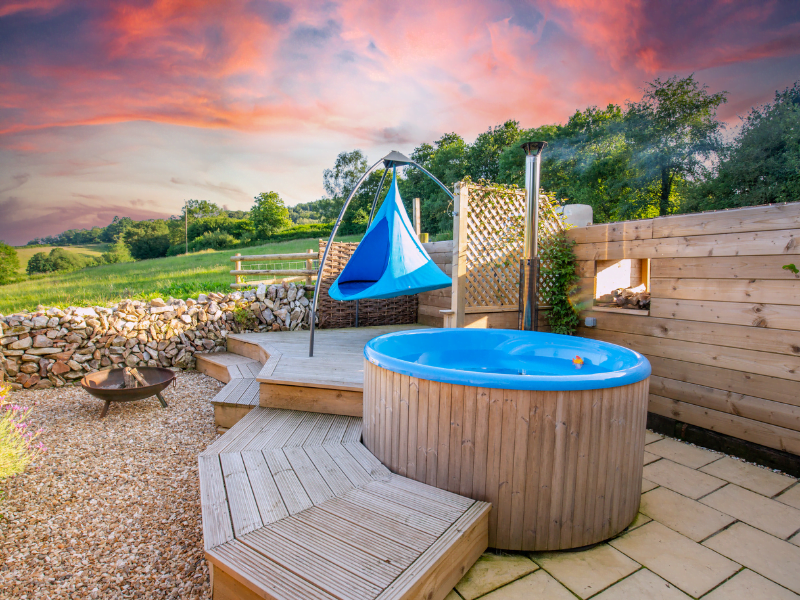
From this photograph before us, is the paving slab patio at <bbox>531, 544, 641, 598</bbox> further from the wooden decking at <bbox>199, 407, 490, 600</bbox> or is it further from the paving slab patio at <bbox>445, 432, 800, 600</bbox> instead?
the wooden decking at <bbox>199, 407, 490, 600</bbox>

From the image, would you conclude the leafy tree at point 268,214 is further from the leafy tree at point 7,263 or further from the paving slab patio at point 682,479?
the paving slab patio at point 682,479

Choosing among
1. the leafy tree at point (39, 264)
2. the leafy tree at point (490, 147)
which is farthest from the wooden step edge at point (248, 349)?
the leafy tree at point (490, 147)

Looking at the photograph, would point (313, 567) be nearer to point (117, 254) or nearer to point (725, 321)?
point (725, 321)

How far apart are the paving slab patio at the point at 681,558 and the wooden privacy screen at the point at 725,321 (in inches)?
20.8

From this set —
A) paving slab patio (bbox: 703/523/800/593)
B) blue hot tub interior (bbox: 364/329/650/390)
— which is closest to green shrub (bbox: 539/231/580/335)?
blue hot tub interior (bbox: 364/329/650/390)

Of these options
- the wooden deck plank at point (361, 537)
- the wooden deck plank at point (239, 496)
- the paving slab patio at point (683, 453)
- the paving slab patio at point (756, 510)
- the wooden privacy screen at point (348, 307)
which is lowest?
the paving slab patio at point (683, 453)

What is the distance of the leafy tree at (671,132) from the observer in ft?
47.7

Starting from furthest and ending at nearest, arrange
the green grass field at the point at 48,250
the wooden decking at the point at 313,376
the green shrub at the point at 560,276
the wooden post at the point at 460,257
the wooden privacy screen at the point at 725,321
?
the green grass field at the point at 48,250 < the green shrub at the point at 560,276 < the wooden post at the point at 460,257 < the wooden decking at the point at 313,376 < the wooden privacy screen at the point at 725,321

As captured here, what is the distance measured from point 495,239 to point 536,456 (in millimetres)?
2671

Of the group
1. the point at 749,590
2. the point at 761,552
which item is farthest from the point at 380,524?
the point at 761,552

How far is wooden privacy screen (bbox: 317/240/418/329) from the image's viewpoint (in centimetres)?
522

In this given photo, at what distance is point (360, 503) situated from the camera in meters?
1.61

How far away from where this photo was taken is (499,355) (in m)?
3.29

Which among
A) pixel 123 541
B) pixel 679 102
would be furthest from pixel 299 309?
pixel 679 102
